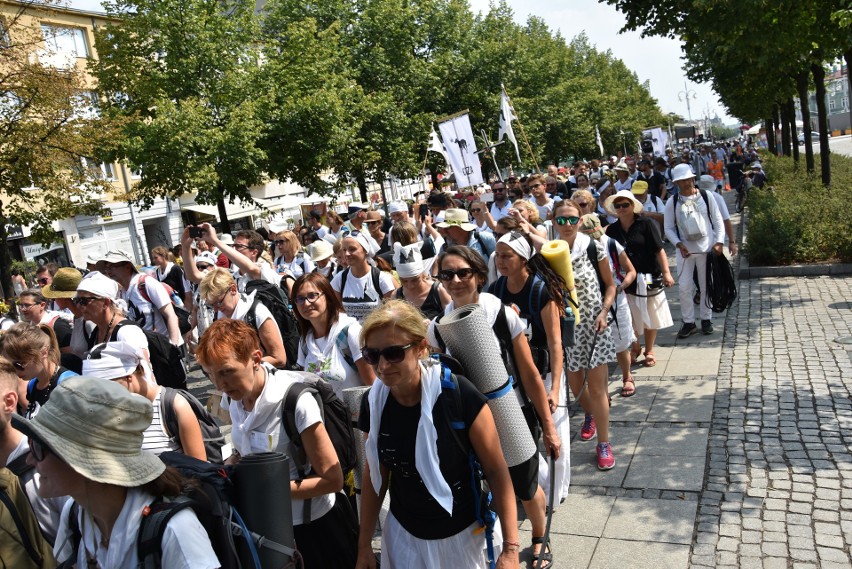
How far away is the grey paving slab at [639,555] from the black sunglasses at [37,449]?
9.86ft

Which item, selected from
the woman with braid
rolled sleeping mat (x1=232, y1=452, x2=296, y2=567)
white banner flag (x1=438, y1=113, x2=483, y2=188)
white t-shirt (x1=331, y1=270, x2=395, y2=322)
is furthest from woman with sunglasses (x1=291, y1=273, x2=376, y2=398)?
white banner flag (x1=438, y1=113, x2=483, y2=188)

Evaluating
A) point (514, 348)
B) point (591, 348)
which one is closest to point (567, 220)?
point (591, 348)

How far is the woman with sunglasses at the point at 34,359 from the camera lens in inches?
169

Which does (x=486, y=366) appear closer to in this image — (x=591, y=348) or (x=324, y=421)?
(x=324, y=421)

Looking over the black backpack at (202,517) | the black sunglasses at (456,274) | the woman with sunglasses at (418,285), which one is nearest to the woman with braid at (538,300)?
the black sunglasses at (456,274)

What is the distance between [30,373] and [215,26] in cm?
1806

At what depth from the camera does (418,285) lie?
5211 millimetres

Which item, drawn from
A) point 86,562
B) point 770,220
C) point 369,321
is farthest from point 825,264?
point 86,562

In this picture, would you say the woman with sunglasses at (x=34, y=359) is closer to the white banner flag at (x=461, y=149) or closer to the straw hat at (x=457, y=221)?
the straw hat at (x=457, y=221)

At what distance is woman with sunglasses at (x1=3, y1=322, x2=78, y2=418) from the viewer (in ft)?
14.1

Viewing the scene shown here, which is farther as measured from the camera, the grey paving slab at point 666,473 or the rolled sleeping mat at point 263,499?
the grey paving slab at point 666,473

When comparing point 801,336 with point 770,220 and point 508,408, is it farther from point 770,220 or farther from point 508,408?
point 508,408

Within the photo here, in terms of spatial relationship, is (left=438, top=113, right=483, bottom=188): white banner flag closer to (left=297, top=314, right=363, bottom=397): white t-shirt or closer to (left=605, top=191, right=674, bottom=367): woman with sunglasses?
(left=605, top=191, right=674, bottom=367): woman with sunglasses

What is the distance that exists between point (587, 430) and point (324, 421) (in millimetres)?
3260
